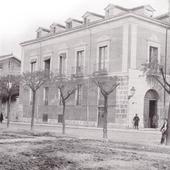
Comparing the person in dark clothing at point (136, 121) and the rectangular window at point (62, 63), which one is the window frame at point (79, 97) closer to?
the rectangular window at point (62, 63)

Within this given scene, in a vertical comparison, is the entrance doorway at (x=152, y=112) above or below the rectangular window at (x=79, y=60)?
below

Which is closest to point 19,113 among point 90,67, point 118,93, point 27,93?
point 27,93

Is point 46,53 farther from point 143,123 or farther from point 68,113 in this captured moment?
point 143,123

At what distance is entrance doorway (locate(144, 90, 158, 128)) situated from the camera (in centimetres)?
3212

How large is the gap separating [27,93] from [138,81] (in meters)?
16.4

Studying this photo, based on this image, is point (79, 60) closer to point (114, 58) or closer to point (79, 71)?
point (79, 71)

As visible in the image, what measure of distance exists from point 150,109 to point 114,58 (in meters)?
5.12

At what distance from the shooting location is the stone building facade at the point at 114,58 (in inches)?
1227

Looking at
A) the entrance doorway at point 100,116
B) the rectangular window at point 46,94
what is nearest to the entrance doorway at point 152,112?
the entrance doorway at point 100,116

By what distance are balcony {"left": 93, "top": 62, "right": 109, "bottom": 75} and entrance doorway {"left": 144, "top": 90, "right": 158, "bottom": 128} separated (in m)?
3.78

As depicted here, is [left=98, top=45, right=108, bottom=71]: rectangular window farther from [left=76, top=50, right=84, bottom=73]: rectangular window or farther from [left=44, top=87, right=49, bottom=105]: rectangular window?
[left=44, top=87, right=49, bottom=105]: rectangular window

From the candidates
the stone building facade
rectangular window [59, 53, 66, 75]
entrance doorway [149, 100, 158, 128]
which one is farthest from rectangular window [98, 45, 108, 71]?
rectangular window [59, 53, 66, 75]

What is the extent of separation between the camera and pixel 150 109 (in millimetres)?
33188

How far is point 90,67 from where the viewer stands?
35.1 metres
